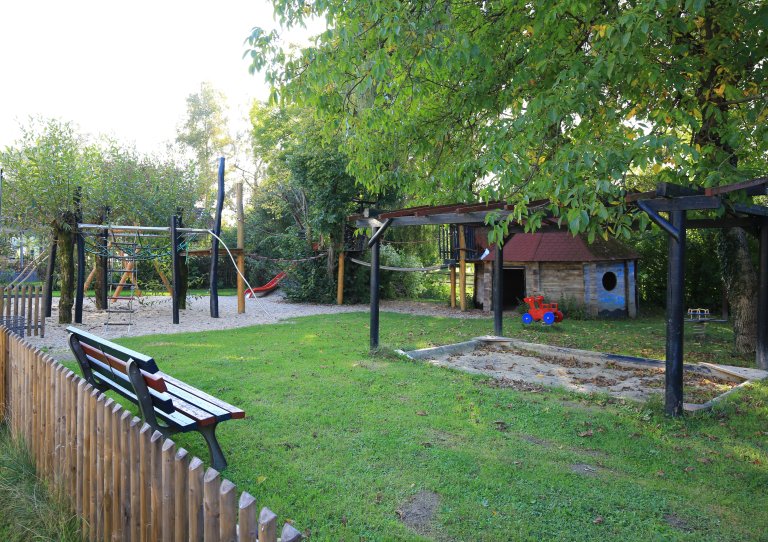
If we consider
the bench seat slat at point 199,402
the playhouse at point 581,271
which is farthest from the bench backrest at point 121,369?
the playhouse at point 581,271

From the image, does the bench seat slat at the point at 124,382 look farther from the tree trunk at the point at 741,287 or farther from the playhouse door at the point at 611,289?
the playhouse door at the point at 611,289

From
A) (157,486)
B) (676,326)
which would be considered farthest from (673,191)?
(157,486)

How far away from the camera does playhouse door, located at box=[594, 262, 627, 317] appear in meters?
15.8

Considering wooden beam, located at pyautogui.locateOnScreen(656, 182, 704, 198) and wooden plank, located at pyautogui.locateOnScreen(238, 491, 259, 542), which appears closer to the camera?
wooden plank, located at pyautogui.locateOnScreen(238, 491, 259, 542)

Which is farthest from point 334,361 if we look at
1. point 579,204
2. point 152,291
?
point 152,291

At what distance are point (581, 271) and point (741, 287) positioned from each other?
18.5ft

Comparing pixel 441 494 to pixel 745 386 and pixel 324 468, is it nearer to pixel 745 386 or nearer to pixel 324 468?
pixel 324 468

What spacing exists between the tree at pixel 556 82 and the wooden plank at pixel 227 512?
3965 mm

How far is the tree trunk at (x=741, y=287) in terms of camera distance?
9.92m

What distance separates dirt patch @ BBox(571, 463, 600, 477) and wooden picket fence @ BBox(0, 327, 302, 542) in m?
2.55

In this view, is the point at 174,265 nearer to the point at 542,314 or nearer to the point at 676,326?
the point at 542,314

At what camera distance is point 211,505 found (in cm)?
195

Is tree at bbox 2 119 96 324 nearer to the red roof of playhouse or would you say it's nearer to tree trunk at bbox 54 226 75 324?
tree trunk at bbox 54 226 75 324

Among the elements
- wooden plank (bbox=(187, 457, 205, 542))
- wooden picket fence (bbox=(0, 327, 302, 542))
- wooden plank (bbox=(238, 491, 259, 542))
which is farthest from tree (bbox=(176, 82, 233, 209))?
wooden plank (bbox=(238, 491, 259, 542))
